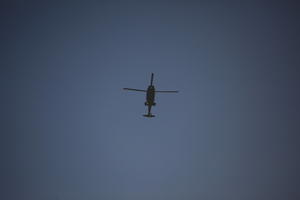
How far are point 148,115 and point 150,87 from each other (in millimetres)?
5070

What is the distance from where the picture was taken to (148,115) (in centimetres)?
5831

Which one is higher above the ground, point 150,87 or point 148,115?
point 150,87

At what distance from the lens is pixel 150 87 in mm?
56250
